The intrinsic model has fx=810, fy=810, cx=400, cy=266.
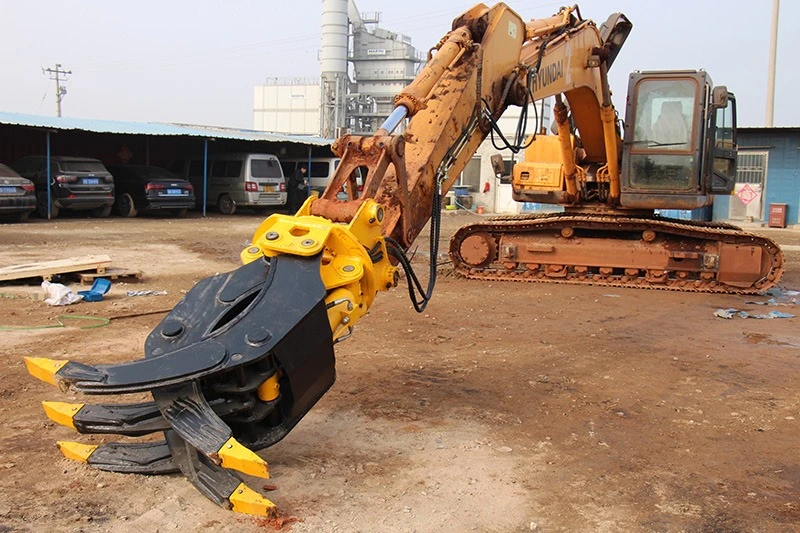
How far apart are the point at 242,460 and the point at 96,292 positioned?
6.98m

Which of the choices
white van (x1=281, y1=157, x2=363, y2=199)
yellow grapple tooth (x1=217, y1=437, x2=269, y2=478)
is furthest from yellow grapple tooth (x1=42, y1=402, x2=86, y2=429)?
white van (x1=281, y1=157, x2=363, y2=199)

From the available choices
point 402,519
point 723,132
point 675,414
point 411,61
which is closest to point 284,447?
point 402,519

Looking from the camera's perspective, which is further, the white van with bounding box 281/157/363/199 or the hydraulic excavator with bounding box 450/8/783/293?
the white van with bounding box 281/157/363/199

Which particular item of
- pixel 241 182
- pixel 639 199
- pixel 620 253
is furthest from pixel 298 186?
pixel 639 199

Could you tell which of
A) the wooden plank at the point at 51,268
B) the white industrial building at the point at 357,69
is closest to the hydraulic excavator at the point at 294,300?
the wooden plank at the point at 51,268

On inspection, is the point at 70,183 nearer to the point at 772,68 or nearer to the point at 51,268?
the point at 51,268

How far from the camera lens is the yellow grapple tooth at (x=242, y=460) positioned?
3.37 m

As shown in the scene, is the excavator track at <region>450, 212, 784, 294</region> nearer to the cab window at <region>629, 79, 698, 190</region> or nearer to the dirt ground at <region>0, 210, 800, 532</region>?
the cab window at <region>629, 79, 698, 190</region>

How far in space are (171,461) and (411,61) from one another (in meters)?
64.3

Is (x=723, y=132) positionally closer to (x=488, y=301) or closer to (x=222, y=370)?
(x=488, y=301)

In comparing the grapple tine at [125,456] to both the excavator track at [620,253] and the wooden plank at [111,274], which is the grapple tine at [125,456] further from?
the excavator track at [620,253]

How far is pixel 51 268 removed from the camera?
1055cm

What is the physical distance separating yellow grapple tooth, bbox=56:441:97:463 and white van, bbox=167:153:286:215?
802 inches

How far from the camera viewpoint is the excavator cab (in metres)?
11.2
